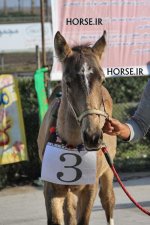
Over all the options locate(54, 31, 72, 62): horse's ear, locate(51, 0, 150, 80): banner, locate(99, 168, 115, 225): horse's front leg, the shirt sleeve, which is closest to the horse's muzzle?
the shirt sleeve

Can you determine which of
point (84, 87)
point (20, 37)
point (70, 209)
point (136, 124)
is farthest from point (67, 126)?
point (20, 37)

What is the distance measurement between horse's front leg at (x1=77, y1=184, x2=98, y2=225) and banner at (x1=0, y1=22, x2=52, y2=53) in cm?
1755

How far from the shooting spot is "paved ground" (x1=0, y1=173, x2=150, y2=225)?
22.9 ft

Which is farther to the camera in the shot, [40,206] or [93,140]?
[40,206]

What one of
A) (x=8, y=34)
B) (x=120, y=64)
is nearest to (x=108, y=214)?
(x=120, y=64)

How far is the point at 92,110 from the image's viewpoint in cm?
417

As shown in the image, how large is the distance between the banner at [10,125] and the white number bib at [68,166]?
10.6 feet

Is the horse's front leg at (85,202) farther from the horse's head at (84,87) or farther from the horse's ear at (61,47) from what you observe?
the horse's ear at (61,47)

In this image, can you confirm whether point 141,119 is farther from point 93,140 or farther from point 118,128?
point 93,140

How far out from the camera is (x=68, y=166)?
5.20m

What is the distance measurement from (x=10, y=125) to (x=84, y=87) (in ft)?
14.0

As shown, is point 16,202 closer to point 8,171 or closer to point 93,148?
point 8,171

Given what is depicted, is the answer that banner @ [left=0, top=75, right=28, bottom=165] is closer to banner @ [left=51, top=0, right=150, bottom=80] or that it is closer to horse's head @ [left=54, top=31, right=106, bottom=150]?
banner @ [left=51, top=0, right=150, bottom=80]

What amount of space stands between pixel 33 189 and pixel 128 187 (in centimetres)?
124
